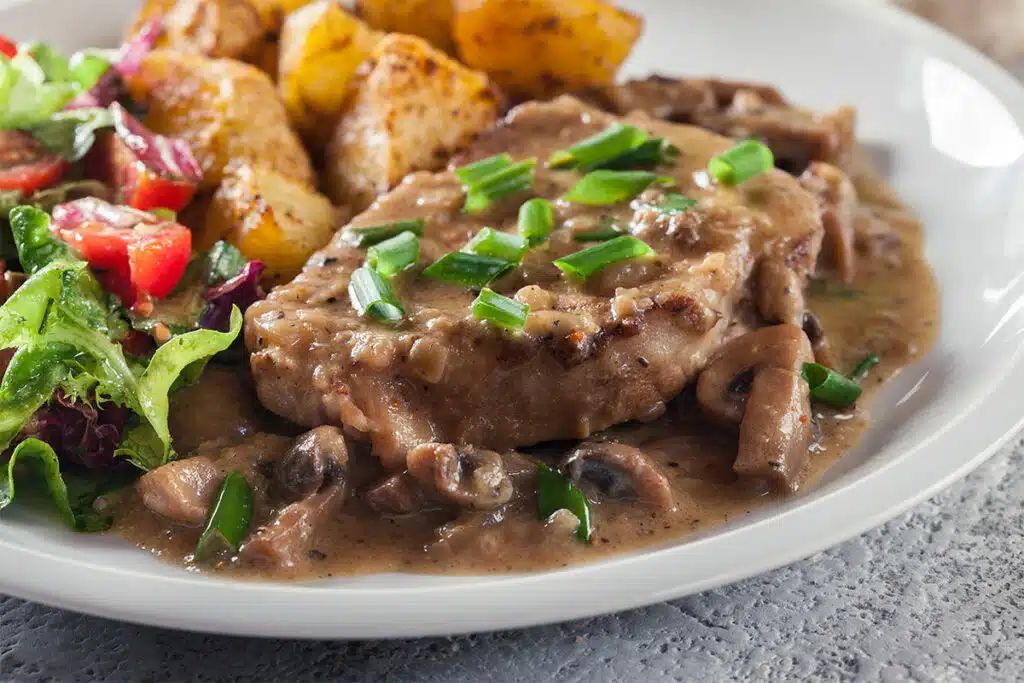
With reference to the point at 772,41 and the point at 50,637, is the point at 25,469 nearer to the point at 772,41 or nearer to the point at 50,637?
the point at 50,637

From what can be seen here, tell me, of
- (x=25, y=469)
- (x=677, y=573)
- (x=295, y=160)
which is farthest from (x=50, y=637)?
(x=295, y=160)

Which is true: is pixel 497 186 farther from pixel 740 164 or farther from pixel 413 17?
Result: pixel 413 17

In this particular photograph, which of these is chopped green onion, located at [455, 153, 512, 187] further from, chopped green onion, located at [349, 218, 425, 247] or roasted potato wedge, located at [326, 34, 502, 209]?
roasted potato wedge, located at [326, 34, 502, 209]

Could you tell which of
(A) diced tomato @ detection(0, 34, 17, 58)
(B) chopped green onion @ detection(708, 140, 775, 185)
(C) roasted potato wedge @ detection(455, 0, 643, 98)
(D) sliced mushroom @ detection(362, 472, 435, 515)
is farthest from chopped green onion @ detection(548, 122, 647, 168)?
(A) diced tomato @ detection(0, 34, 17, 58)

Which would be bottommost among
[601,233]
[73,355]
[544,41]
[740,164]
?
[73,355]

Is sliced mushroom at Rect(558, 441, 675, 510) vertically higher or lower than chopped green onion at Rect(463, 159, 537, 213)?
lower

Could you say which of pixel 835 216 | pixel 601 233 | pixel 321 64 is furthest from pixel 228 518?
pixel 835 216

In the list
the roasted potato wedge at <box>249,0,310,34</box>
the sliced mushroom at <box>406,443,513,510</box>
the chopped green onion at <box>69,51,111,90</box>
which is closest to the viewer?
the sliced mushroom at <box>406,443,513,510</box>
